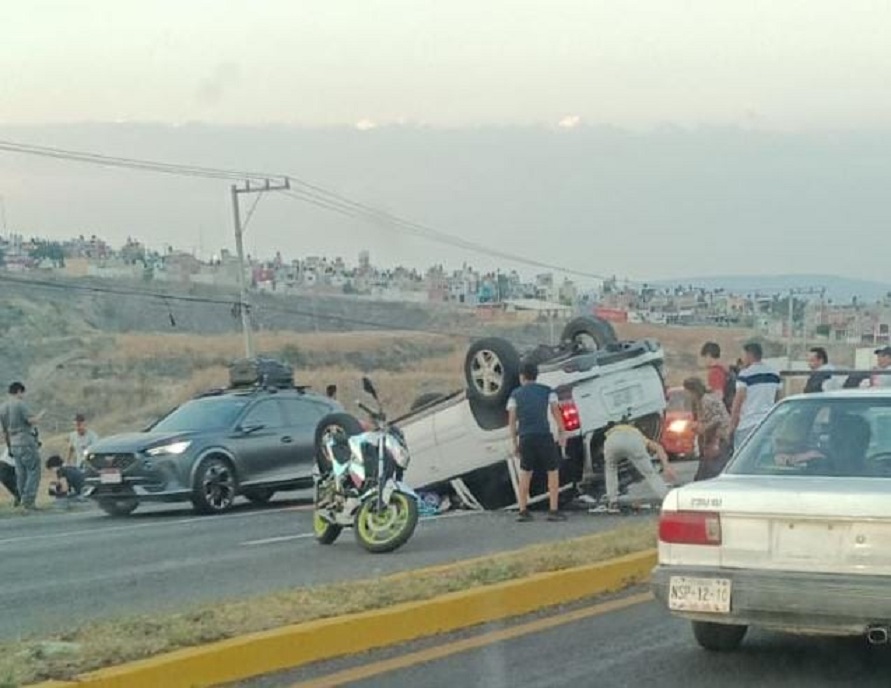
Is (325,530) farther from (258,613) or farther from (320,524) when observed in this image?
(258,613)

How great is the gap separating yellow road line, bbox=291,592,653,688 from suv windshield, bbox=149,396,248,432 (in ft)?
32.1

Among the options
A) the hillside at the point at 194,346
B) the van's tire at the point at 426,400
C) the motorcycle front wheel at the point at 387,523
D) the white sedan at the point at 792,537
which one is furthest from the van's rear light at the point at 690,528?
the hillside at the point at 194,346

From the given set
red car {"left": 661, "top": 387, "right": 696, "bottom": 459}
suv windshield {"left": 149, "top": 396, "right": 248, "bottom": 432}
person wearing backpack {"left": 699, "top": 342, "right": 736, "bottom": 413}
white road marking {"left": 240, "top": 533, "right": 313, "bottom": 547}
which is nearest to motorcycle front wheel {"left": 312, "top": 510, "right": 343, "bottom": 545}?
white road marking {"left": 240, "top": 533, "right": 313, "bottom": 547}

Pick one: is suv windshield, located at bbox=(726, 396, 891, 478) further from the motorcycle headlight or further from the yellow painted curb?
the motorcycle headlight

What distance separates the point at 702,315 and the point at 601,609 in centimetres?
6898

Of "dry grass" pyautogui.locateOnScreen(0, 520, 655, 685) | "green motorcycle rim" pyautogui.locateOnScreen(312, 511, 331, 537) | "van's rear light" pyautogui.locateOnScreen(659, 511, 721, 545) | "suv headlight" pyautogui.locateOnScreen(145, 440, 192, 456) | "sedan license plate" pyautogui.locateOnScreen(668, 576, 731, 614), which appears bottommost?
"green motorcycle rim" pyautogui.locateOnScreen(312, 511, 331, 537)

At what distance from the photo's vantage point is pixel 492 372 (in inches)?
606

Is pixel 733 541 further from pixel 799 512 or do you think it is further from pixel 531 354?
pixel 531 354

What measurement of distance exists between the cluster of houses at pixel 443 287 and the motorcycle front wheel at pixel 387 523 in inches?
1350

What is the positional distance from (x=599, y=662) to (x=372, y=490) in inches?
203

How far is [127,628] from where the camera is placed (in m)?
A: 7.68

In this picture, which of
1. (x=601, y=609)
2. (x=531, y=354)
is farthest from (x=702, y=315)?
(x=601, y=609)

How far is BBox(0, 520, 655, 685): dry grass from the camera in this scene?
6934mm

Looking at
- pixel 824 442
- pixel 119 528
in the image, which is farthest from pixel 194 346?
pixel 824 442
